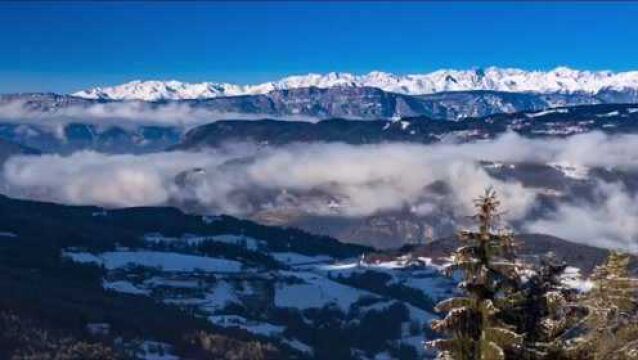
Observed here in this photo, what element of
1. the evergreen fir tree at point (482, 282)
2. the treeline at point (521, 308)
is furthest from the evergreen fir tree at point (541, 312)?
the evergreen fir tree at point (482, 282)

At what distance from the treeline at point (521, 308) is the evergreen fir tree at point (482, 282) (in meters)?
0.03

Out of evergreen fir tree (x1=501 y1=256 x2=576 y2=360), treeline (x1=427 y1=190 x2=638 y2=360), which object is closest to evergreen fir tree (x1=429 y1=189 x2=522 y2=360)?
treeline (x1=427 y1=190 x2=638 y2=360)

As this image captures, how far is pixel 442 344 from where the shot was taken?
39.7m

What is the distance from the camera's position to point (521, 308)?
41375 mm

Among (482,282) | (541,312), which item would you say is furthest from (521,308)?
(482,282)

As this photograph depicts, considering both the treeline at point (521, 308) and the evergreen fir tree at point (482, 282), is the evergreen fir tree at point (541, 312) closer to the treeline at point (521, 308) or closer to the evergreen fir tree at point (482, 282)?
the treeline at point (521, 308)

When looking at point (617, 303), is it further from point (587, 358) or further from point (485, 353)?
point (485, 353)

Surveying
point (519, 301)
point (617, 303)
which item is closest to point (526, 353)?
point (519, 301)

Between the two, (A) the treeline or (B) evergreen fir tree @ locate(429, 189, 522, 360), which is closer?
(B) evergreen fir tree @ locate(429, 189, 522, 360)

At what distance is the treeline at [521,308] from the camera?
3819cm

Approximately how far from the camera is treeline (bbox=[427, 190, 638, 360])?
38188 millimetres

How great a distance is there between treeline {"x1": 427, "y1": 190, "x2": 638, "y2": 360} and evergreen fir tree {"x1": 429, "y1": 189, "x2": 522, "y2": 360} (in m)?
0.03

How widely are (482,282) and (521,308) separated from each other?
4.09 metres

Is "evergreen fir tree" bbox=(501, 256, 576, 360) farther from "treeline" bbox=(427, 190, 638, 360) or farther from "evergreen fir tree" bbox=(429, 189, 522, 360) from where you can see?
"evergreen fir tree" bbox=(429, 189, 522, 360)
